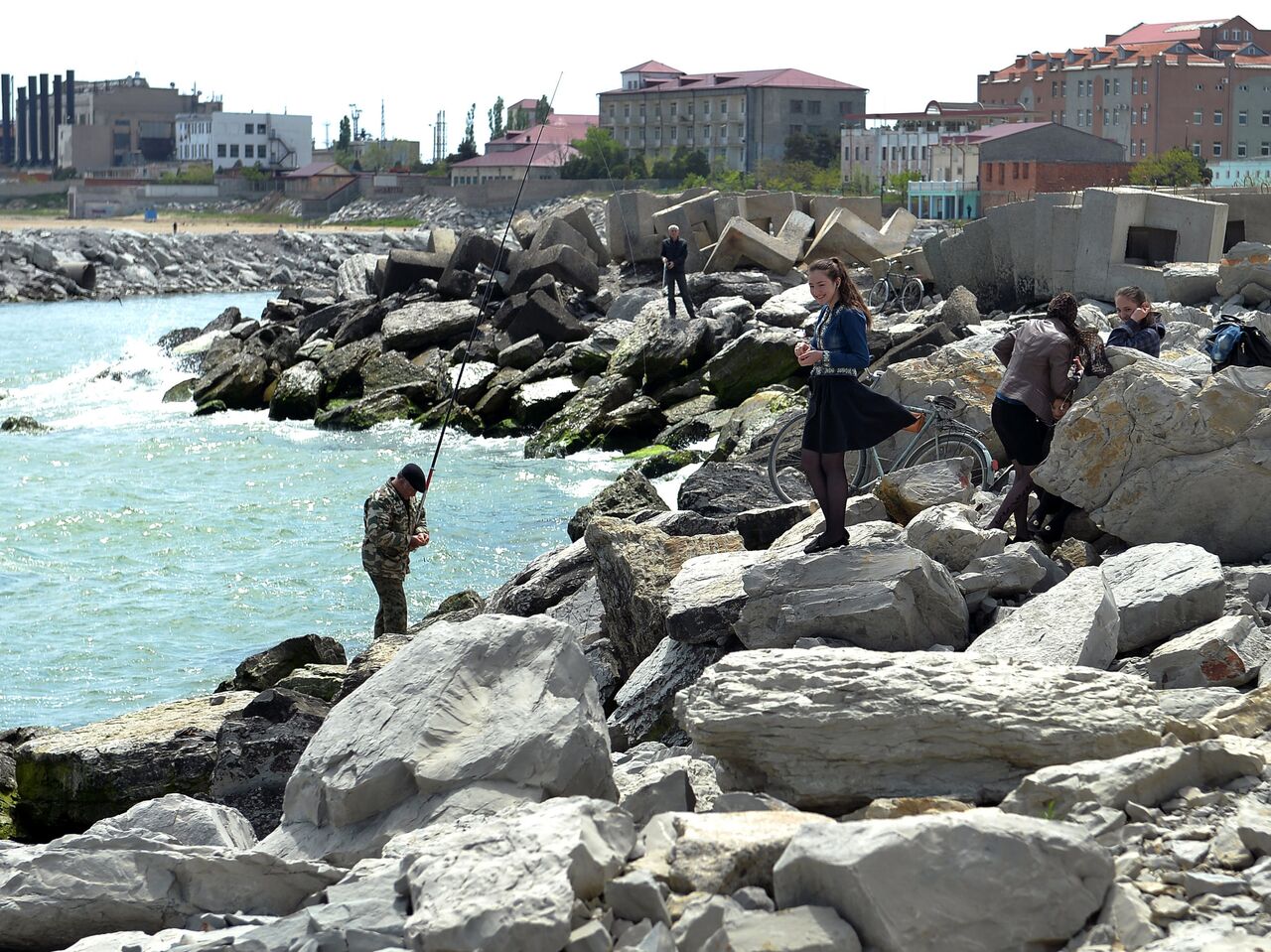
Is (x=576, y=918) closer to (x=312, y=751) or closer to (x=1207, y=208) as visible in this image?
(x=312, y=751)

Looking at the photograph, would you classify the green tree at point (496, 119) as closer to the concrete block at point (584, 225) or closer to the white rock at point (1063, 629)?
the concrete block at point (584, 225)

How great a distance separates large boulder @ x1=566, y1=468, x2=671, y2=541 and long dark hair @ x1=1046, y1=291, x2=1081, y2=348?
3.99 meters

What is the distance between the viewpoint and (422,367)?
2217cm

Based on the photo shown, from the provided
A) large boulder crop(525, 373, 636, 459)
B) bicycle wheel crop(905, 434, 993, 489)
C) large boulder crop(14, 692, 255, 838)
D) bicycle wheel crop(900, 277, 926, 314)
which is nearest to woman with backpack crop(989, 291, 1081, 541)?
bicycle wheel crop(905, 434, 993, 489)

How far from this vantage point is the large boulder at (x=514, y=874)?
3.54 meters

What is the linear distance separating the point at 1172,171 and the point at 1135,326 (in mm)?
51440

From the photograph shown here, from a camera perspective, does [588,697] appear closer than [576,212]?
Yes

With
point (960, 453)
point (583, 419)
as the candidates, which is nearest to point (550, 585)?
point (960, 453)

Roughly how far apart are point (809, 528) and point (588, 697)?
2.74 m

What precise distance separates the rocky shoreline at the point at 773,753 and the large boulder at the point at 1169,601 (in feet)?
0.05

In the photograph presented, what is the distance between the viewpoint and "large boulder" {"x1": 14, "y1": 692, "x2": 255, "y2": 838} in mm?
6785

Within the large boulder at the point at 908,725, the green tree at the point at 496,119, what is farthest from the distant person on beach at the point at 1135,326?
the green tree at the point at 496,119

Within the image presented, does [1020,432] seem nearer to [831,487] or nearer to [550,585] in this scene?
[831,487]

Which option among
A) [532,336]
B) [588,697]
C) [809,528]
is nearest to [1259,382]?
[809,528]
